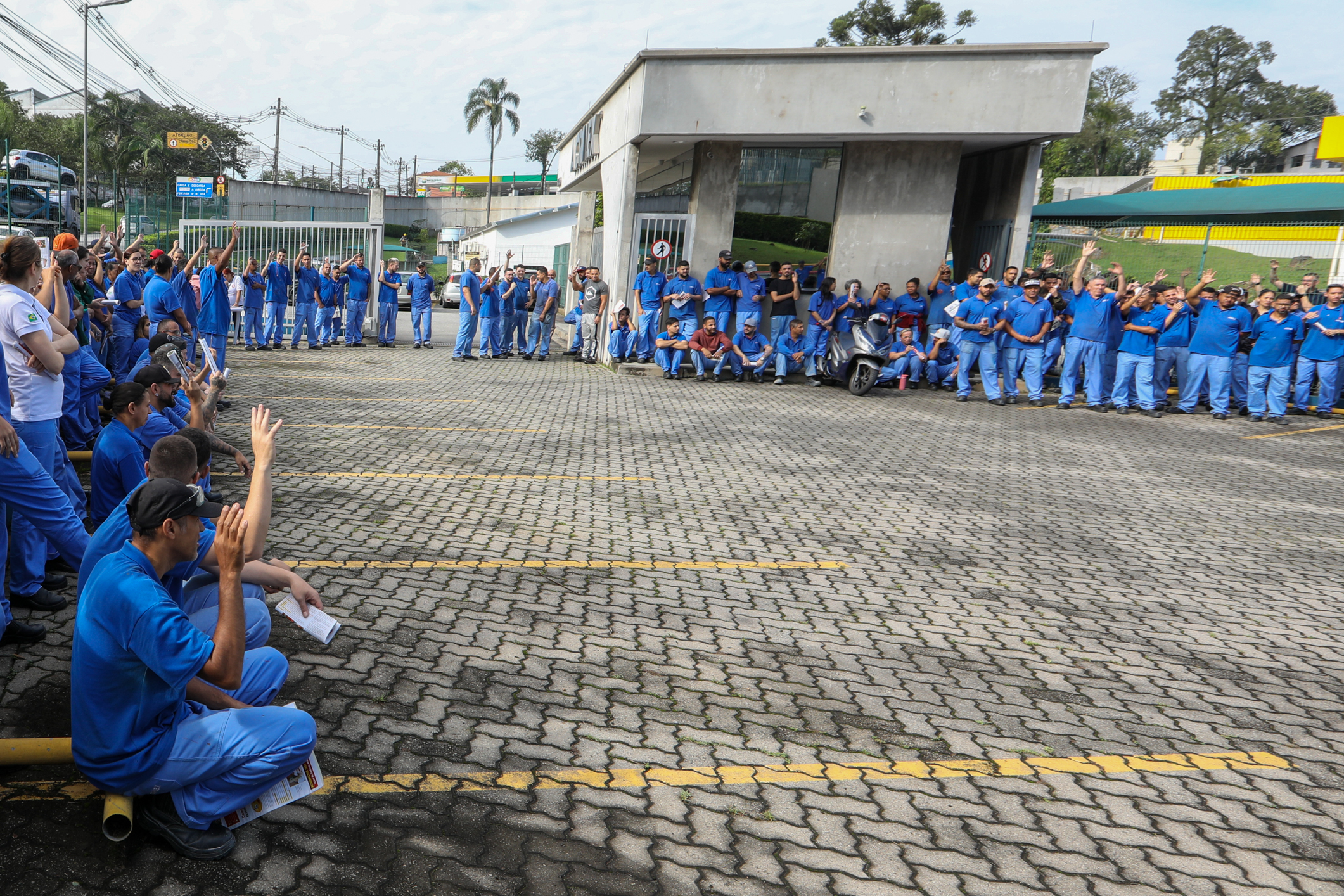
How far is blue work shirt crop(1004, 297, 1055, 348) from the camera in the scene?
15195 millimetres

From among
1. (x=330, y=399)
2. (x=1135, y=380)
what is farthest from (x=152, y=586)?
(x=1135, y=380)

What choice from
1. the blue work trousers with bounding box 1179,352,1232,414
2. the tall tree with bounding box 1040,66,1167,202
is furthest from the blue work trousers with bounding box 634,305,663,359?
the tall tree with bounding box 1040,66,1167,202

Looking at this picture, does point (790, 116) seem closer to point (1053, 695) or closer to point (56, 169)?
point (1053, 695)

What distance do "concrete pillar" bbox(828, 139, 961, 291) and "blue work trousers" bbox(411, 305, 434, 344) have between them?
8.71 metres

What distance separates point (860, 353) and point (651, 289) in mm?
4226

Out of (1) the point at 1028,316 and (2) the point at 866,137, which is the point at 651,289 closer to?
(2) the point at 866,137

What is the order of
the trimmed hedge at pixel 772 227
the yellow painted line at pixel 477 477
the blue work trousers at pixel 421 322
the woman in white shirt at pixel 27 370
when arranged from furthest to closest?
the trimmed hedge at pixel 772 227
the blue work trousers at pixel 421 322
the yellow painted line at pixel 477 477
the woman in white shirt at pixel 27 370

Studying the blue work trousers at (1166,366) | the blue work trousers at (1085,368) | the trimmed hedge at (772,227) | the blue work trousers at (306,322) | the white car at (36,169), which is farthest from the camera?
the white car at (36,169)

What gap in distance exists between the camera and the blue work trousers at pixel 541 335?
19.2 m

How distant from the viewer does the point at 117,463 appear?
483 cm

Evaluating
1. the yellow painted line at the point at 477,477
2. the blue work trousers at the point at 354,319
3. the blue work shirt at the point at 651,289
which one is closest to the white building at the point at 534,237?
the blue work trousers at the point at 354,319

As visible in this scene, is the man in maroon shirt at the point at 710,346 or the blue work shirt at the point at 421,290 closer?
the man in maroon shirt at the point at 710,346

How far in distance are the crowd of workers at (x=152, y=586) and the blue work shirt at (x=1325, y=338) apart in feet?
50.7

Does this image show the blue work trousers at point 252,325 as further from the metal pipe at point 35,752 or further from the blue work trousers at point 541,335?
the metal pipe at point 35,752
